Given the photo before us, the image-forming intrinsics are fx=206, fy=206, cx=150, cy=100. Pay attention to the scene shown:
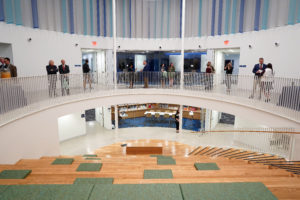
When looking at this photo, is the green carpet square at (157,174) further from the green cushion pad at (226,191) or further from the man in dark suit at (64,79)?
the man in dark suit at (64,79)

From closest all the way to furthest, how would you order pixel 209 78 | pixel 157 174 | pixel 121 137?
pixel 157 174
pixel 209 78
pixel 121 137

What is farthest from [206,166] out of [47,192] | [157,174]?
[47,192]

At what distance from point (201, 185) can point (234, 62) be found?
61.6 ft

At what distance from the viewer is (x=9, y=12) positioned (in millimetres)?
9719

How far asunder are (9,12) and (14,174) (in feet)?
29.1

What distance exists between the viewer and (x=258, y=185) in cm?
290

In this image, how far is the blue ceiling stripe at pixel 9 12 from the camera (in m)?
9.60

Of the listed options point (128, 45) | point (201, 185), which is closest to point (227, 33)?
point (128, 45)

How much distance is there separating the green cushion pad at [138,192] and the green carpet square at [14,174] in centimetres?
222

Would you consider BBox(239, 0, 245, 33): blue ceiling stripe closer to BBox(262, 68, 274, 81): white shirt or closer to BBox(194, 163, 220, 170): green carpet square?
BBox(262, 68, 274, 81): white shirt

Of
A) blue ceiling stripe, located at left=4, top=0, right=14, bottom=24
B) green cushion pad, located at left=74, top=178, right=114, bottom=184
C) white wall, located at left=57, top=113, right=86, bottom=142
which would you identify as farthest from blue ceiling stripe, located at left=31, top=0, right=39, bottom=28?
green cushion pad, located at left=74, top=178, right=114, bottom=184

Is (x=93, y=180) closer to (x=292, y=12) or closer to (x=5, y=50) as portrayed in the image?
(x=5, y=50)

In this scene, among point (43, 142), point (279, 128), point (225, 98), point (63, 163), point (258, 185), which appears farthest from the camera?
point (225, 98)

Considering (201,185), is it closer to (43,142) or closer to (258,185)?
(258,185)
